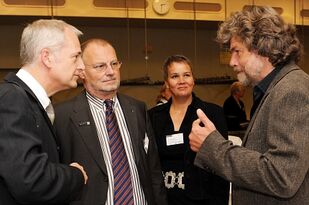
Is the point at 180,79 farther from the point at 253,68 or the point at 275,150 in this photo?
the point at 275,150

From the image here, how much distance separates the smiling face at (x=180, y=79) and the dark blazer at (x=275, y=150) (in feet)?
3.96

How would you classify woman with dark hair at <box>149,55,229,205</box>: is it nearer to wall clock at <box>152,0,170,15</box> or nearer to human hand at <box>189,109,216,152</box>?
human hand at <box>189,109,216,152</box>

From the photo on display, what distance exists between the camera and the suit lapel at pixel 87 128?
7.23 feet

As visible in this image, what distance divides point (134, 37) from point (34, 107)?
21.3 ft

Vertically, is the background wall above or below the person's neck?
above

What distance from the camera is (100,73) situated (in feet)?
7.99

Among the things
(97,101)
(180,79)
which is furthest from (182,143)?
(97,101)

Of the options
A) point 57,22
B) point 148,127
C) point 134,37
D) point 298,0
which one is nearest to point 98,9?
point 134,37

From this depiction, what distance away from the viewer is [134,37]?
26.0ft

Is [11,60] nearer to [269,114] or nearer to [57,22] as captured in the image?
[57,22]

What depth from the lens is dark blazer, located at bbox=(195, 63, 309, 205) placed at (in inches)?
59.2

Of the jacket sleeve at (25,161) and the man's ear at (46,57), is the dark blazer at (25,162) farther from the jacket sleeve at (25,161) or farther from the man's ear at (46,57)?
the man's ear at (46,57)

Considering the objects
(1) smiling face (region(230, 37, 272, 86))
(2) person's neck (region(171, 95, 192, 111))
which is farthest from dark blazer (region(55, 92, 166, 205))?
(1) smiling face (region(230, 37, 272, 86))

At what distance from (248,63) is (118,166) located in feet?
3.03
